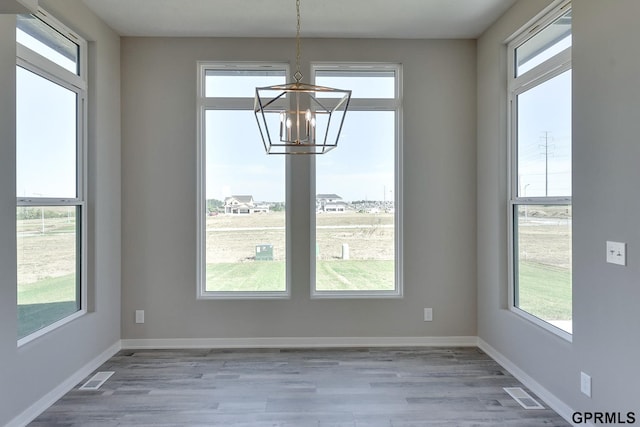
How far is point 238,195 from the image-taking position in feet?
13.4

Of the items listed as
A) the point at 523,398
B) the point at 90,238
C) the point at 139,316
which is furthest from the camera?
the point at 139,316

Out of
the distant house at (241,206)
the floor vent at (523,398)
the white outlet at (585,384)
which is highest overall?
the distant house at (241,206)

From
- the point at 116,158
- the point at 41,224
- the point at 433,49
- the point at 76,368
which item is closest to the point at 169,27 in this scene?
the point at 116,158

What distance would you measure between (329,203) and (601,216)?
2.33 m

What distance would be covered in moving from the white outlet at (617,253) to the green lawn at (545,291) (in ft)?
1.66

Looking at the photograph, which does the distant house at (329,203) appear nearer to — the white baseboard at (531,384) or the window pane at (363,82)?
the window pane at (363,82)

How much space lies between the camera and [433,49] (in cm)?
400

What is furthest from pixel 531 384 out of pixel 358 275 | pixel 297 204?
pixel 297 204

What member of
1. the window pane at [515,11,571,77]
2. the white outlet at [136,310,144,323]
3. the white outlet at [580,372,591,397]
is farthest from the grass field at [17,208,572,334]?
the window pane at [515,11,571,77]

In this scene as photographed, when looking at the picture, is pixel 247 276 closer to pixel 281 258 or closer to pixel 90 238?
pixel 281 258

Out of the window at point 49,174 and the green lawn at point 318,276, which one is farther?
the green lawn at point 318,276

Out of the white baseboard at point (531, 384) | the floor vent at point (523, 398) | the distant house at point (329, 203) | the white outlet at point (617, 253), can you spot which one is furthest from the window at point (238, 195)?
the white outlet at point (617, 253)

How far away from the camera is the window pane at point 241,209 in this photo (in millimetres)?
4047

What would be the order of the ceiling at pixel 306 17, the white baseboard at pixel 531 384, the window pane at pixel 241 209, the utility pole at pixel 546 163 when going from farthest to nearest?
the window pane at pixel 241 209, the ceiling at pixel 306 17, the utility pole at pixel 546 163, the white baseboard at pixel 531 384
